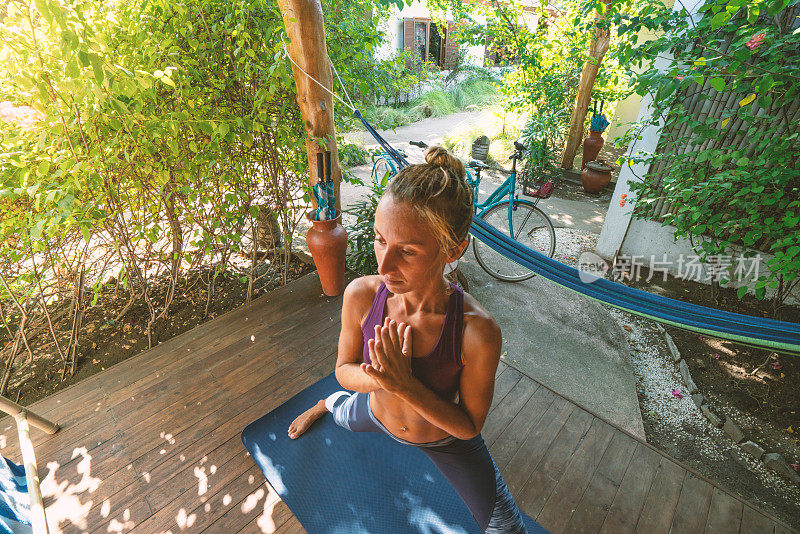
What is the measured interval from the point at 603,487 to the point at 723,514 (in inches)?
16.1

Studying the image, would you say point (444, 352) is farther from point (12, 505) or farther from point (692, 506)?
point (12, 505)

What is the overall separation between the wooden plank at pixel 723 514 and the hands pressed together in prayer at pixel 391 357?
55.4 inches

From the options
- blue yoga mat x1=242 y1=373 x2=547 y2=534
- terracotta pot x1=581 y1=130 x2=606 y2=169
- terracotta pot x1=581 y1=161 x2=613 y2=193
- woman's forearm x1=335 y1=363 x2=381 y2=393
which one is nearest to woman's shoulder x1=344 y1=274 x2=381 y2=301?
woman's forearm x1=335 y1=363 x2=381 y2=393

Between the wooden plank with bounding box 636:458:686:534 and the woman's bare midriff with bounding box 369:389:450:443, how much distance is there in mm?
944

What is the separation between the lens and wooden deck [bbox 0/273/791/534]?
4.35 ft

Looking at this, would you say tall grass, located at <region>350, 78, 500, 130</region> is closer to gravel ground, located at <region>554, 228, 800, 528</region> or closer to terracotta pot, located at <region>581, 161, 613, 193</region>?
terracotta pot, located at <region>581, 161, 613, 193</region>

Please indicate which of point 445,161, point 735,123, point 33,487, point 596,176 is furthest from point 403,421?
point 596,176

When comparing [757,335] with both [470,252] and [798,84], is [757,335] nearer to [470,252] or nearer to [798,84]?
[798,84]

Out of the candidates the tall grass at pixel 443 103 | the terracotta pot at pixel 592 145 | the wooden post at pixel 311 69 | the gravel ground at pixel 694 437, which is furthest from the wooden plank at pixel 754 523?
the tall grass at pixel 443 103

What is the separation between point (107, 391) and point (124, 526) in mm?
729

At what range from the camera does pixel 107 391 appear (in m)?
1.77

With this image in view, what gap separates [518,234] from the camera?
11.0 feet

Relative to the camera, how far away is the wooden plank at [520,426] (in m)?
1.54

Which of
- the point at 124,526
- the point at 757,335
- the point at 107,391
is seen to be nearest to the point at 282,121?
the point at 107,391
